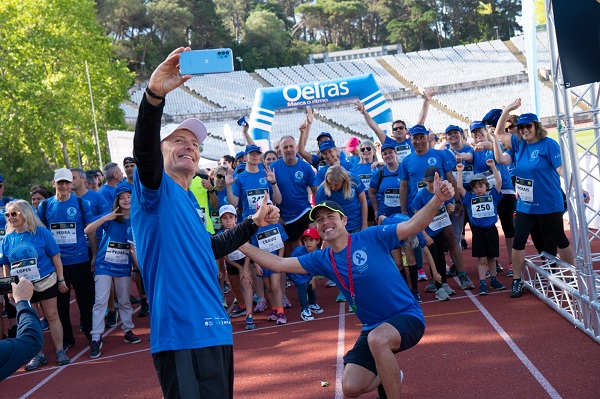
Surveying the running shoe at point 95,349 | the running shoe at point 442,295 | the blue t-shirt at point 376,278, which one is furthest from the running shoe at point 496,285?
the running shoe at point 95,349

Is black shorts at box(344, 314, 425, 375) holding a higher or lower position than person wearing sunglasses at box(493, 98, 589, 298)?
lower

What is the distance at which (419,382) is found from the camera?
592 centimetres

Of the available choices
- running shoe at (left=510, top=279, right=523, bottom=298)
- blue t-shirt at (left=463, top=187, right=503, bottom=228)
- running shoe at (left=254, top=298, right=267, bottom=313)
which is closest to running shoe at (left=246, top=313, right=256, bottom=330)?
running shoe at (left=254, top=298, right=267, bottom=313)

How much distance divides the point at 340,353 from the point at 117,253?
304cm

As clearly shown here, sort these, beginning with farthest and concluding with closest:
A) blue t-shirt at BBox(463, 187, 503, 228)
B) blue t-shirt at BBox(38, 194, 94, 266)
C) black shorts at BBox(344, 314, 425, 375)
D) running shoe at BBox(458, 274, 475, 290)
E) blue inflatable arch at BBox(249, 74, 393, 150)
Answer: blue inflatable arch at BBox(249, 74, 393, 150), running shoe at BBox(458, 274, 475, 290), blue t-shirt at BBox(463, 187, 503, 228), blue t-shirt at BBox(38, 194, 94, 266), black shorts at BBox(344, 314, 425, 375)

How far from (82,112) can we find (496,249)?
97.9ft

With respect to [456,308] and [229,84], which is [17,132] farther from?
[229,84]

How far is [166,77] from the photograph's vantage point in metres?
2.82

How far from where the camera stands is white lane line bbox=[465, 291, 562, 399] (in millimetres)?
5414

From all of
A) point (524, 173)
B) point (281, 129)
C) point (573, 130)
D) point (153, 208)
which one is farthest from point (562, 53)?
point (281, 129)

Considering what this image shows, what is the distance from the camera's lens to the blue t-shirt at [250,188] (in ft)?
30.5

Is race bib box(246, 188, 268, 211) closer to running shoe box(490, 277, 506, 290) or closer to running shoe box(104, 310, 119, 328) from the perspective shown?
running shoe box(104, 310, 119, 328)

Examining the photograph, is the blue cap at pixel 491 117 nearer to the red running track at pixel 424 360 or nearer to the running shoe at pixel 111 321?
the red running track at pixel 424 360

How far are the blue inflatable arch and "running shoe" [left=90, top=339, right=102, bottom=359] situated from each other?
14146mm
